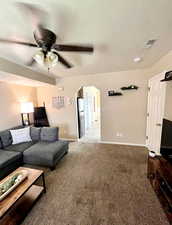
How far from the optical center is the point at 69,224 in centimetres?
144

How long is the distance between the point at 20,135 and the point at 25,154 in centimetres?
77

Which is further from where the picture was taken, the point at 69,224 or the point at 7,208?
the point at 69,224

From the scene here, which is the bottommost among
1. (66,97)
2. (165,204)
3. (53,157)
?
(165,204)

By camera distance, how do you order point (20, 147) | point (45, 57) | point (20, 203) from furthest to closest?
1. point (20, 147)
2. point (20, 203)
3. point (45, 57)

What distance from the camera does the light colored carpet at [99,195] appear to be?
150 centimetres

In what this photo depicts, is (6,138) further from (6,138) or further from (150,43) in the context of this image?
(150,43)

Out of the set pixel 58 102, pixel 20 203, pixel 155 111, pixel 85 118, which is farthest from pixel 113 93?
pixel 20 203

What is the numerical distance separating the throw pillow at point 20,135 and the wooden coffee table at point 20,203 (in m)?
1.51

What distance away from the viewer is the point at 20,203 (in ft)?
5.60

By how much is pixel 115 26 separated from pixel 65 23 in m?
0.65

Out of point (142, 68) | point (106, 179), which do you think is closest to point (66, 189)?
point (106, 179)

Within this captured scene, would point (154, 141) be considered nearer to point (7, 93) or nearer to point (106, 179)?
point (106, 179)

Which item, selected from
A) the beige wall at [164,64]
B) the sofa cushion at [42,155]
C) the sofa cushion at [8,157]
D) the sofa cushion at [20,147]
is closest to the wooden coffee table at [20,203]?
the sofa cushion at [42,155]

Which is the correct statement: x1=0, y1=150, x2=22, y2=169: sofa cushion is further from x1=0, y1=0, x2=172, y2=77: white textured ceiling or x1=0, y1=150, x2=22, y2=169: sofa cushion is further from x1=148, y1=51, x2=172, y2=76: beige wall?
x1=148, y1=51, x2=172, y2=76: beige wall
